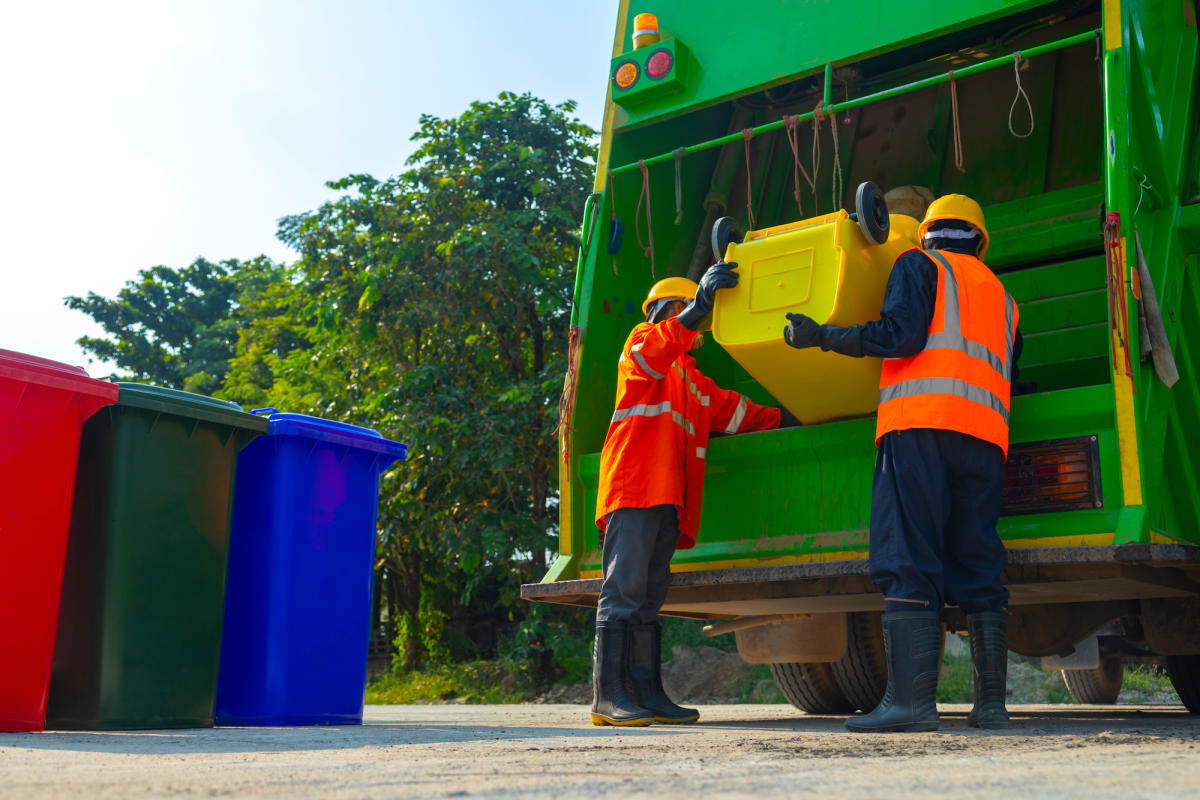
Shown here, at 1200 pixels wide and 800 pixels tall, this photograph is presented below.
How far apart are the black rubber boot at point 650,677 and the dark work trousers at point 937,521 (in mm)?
1070

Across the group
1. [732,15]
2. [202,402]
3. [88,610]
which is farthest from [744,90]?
[88,610]

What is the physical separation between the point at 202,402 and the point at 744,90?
2.28 meters

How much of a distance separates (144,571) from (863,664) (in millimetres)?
3036

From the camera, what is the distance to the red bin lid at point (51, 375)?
341cm

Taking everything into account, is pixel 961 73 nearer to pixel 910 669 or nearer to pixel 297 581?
pixel 910 669

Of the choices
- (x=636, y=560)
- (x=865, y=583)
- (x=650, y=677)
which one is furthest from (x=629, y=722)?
(x=865, y=583)

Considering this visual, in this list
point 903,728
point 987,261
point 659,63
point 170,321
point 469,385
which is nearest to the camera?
point 903,728

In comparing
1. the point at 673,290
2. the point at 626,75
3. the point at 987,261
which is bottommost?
the point at 673,290

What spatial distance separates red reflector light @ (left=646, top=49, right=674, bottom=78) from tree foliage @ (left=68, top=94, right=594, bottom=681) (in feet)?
18.4

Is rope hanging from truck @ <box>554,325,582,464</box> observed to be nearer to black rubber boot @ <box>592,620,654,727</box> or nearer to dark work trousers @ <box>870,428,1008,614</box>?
black rubber boot @ <box>592,620,654,727</box>

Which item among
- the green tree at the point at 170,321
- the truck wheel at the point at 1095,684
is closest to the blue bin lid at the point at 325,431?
the truck wheel at the point at 1095,684

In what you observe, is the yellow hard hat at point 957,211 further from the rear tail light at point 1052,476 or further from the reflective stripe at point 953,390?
the rear tail light at point 1052,476

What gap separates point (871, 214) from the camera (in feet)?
11.7

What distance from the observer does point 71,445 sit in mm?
3514
